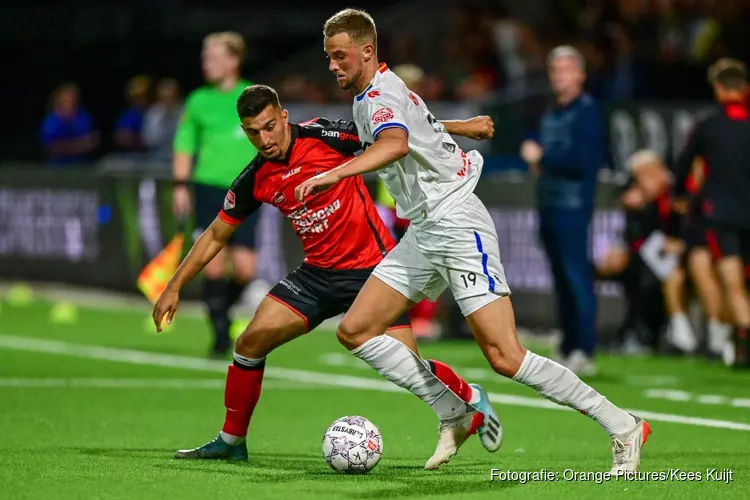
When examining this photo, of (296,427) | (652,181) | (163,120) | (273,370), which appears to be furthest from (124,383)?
(163,120)

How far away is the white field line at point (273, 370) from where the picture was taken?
10125 mm

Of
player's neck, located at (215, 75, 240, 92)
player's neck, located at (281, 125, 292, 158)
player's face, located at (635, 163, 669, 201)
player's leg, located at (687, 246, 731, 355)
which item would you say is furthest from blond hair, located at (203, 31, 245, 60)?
player's neck, located at (281, 125, 292, 158)

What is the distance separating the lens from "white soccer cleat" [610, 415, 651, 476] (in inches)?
294

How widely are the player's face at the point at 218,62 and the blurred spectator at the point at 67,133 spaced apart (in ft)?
34.8

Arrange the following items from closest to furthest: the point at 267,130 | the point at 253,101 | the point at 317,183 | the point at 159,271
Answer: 1. the point at 317,183
2. the point at 253,101
3. the point at 267,130
4. the point at 159,271

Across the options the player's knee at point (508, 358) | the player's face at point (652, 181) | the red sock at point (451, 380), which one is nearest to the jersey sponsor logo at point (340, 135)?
the red sock at point (451, 380)

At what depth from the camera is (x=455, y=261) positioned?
25.0 ft

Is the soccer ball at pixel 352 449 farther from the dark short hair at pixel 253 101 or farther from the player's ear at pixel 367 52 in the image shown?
the player's ear at pixel 367 52

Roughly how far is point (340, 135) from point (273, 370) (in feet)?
16.5

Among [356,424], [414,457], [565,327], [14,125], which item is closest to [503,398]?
[565,327]

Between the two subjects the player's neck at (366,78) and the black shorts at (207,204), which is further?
the black shorts at (207,204)

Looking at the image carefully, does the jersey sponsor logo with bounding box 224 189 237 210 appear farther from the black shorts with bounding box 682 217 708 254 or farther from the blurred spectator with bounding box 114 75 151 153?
the blurred spectator with bounding box 114 75 151 153

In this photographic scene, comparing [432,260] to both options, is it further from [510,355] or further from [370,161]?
[370,161]

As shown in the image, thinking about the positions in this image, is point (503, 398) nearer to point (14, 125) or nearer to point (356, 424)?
point (356, 424)
